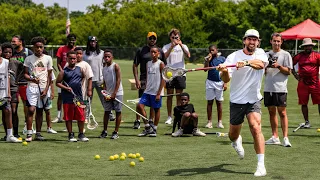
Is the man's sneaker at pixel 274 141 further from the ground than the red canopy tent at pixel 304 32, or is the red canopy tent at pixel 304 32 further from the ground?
the red canopy tent at pixel 304 32

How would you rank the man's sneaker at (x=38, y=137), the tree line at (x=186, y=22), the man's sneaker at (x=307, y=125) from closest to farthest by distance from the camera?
1. the man's sneaker at (x=38, y=137)
2. the man's sneaker at (x=307, y=125)
3. the tree line at (x=186, y=22)

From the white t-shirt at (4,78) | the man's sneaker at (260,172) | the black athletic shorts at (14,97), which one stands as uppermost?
the white t-shirt at (4,78)

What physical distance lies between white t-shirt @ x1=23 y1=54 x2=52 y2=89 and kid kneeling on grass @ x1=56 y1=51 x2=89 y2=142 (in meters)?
0.31

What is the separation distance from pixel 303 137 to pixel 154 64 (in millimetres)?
3291

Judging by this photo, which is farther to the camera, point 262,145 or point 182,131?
point 182,131

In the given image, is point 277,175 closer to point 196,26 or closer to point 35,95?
point 35,95

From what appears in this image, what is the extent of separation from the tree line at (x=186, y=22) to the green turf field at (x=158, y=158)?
180 feet

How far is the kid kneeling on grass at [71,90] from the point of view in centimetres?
1255

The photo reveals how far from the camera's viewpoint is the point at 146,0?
300 ft

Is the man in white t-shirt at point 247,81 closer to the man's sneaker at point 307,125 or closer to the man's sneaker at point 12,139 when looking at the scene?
the man's sneaker at point 12,139

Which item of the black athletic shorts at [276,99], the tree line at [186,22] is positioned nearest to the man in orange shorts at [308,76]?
the black athletic shorts at [276,99]

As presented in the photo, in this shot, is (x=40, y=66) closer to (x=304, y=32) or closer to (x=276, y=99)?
(x=276, y=99)

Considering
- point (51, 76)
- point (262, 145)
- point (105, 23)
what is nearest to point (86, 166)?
point (262, 145)

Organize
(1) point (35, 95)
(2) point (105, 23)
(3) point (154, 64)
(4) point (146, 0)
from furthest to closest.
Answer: (4) point (146, 0) → (2) point (105, 23) → (3) point (154, 64) → (1) point (35, 95)
